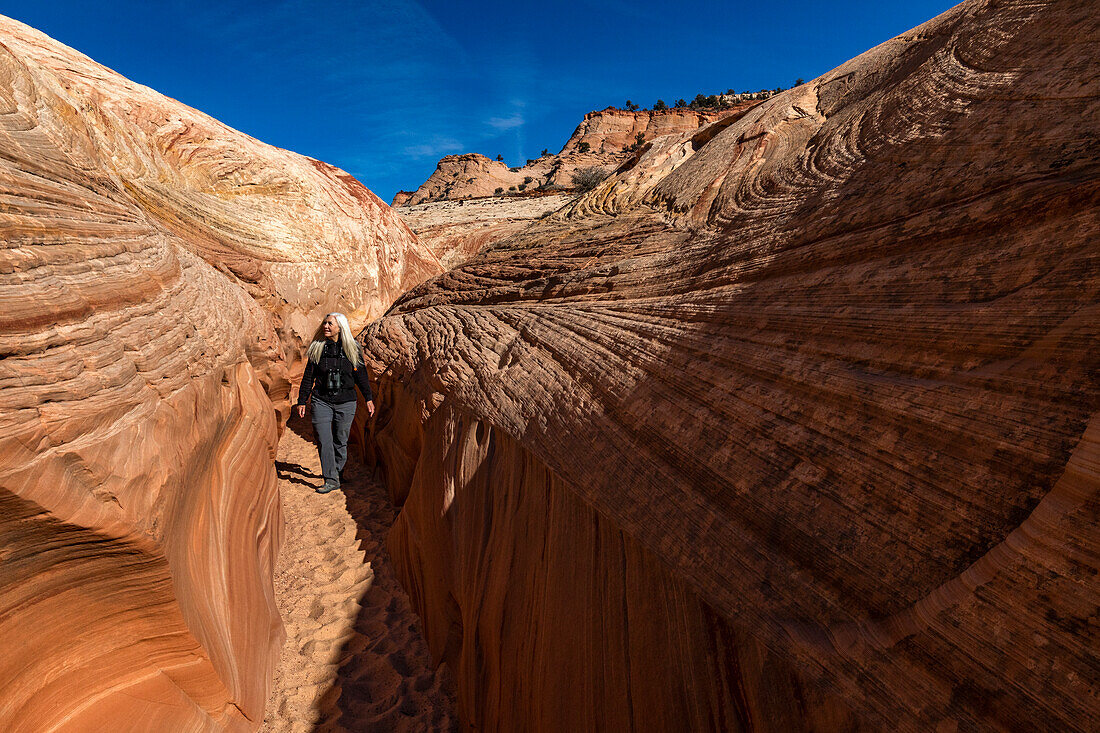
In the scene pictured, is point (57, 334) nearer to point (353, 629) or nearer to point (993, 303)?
point (353, 629)

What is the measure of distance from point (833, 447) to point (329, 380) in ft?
12.7

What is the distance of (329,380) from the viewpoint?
4172 mm

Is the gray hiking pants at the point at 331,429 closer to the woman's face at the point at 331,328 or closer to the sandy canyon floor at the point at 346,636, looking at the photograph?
the sandy canyon floor at the point at 346,636

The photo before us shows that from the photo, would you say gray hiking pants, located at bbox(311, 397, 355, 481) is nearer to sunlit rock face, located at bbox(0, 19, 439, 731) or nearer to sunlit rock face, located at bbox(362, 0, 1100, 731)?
sunlit rock face, located at bbox(0, 19, 439, 731)

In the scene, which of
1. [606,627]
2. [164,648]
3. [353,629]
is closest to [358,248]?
[353,629]

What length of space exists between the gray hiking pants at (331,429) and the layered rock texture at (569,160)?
3053 cm

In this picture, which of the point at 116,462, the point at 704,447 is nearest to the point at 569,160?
the point at 704,447

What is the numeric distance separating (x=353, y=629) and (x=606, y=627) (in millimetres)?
1839

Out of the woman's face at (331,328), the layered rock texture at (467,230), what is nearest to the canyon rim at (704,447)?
the woman's face at (331,328)

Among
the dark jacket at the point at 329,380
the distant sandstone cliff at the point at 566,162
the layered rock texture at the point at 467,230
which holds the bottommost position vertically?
the dark jacket at the point at 329,380

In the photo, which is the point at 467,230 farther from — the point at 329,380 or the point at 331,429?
the point at 331,429

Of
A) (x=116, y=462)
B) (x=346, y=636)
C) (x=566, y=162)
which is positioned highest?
(x=566, y=162)

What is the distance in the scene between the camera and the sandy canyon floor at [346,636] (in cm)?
228

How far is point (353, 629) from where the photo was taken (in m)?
2.78
